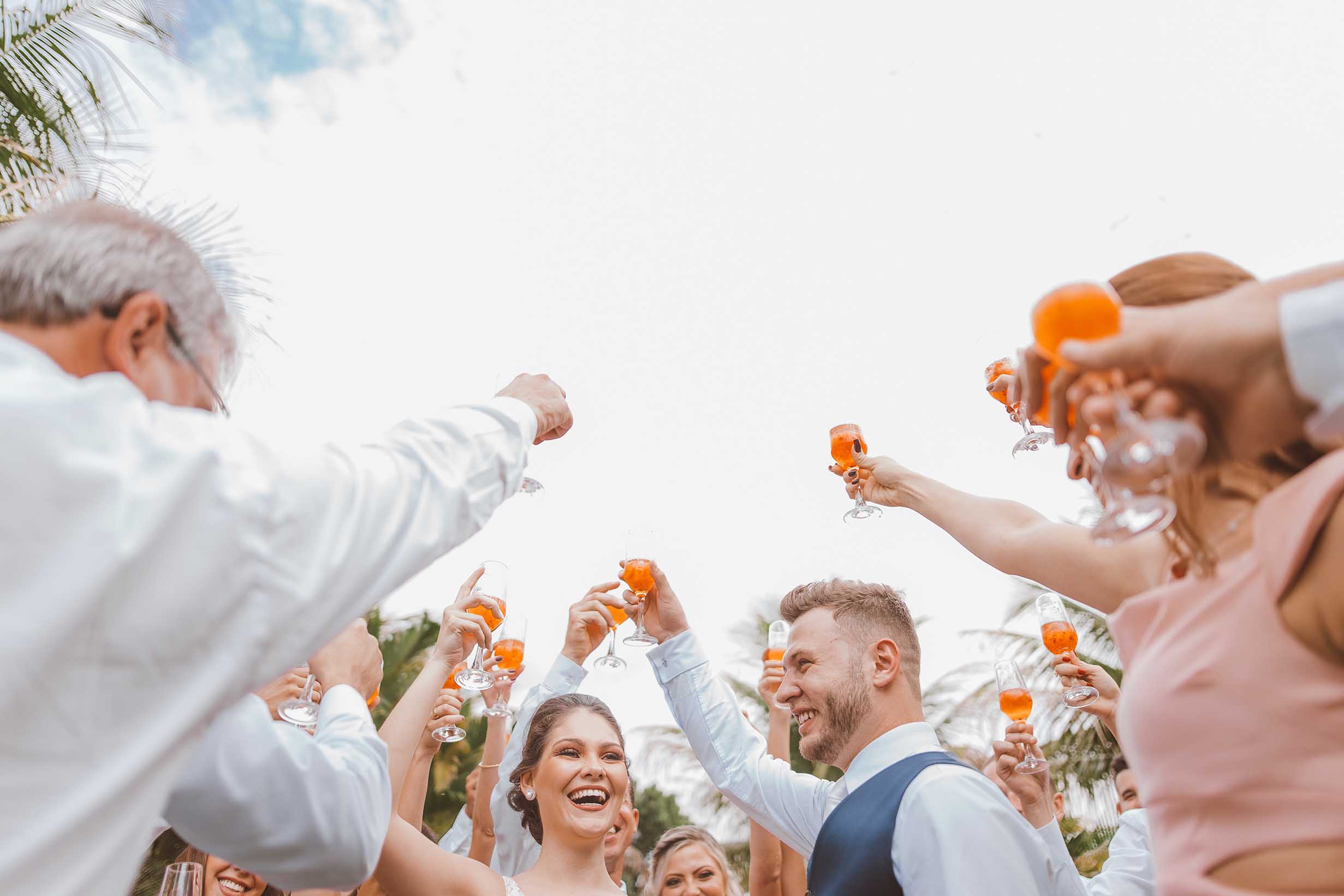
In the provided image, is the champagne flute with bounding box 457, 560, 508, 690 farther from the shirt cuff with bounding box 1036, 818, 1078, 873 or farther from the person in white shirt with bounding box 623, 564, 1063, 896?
the shirt cuff with bounding box 1036, 818, 1078, 873

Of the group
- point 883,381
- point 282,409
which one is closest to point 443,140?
point 282,409

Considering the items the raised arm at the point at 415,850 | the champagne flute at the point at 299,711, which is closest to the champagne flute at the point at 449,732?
the champagne flute at the point at 299,711

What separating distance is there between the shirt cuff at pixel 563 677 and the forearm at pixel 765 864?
142 centimetres

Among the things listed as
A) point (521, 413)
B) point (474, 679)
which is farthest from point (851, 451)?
point (521, 413)

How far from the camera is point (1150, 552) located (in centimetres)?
229

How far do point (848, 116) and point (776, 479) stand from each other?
4142 millimetres

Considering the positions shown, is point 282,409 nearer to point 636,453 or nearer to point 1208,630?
point 636,453

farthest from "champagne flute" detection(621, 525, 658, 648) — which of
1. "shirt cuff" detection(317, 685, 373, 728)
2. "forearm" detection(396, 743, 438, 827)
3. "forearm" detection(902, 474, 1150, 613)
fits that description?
"shirt cuff" detection(317, 685, 373, 728)

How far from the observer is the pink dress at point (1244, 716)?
4.60 feet

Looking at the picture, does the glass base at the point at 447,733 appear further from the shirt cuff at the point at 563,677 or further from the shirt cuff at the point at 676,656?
the shirt cuff at the point at 676,656

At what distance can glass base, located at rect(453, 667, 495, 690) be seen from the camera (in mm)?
4703

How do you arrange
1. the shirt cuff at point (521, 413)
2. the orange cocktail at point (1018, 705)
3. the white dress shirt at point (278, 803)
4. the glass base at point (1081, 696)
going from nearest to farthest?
1. the white dress shirt at point (278, 803)
2. the shirt cuff at point (521, 413)
3. the glass base at point (1081, 696)
4. the orange cocktail at point (1018, 705)

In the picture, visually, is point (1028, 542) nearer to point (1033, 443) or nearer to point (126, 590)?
point (1033, 443)

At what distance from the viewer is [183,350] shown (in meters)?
1.82
